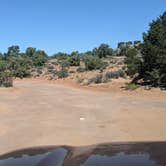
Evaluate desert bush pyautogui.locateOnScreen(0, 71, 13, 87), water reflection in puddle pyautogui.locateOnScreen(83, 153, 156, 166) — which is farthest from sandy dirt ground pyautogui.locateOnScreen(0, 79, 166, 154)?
desert bush pyautogui.locateOnScreen(0, 71, 13, 87)

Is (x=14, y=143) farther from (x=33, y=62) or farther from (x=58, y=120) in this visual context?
(x=33, y=62)

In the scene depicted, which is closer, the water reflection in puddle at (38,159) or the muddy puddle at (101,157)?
the muddy puddle at (101,157)

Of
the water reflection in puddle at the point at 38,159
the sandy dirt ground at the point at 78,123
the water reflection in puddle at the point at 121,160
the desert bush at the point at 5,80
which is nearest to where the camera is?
the water reflection in puddle at the point at 121,160

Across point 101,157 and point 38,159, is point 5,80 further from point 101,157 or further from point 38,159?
point 101,157

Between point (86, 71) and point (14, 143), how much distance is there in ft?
129

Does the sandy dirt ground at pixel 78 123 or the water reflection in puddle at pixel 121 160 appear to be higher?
the water reflection in puddle at pixel 121 160

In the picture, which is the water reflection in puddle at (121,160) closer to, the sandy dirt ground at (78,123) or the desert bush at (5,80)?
the sandy dirt ground at (78,123)

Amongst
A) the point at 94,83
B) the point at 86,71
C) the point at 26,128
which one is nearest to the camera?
the point at 26,128

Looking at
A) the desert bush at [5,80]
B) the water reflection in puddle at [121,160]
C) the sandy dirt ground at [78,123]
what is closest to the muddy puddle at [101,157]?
the water reflection in puddle at [121,160]

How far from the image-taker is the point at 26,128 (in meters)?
13.6

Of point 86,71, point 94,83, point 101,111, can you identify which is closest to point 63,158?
point 101,111

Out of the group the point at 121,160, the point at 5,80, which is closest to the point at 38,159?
the point at 121,160

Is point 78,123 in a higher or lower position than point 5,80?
lower

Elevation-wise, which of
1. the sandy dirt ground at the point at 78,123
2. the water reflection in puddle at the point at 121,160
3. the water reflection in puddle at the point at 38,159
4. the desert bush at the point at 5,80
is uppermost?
the water reflection in puddle at the point at 121,160
